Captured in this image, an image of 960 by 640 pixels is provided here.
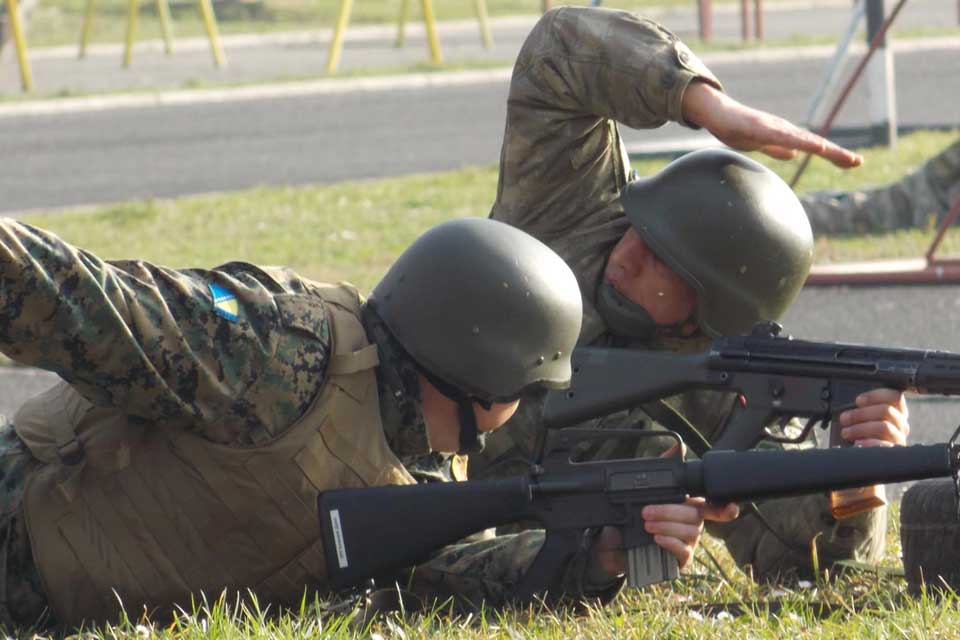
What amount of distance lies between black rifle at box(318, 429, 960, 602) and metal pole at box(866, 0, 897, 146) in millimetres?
8695

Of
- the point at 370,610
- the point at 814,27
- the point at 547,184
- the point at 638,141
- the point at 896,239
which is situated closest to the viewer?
the point at 370,610

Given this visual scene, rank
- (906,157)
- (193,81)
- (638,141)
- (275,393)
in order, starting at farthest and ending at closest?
(193,81) < (638,141) < (906,157) < (275,393)

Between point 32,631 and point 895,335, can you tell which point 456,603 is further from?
point 895,335

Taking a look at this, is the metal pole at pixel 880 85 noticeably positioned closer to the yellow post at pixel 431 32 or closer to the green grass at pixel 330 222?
the green grass at pixel 330 222

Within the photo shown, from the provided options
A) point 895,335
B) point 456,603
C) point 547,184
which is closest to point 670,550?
point 456,603

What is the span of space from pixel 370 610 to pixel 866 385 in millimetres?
1263

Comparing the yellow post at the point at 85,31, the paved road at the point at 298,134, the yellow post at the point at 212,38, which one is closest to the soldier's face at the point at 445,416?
the paved road at the point at 298,134

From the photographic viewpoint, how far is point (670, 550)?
3.78m

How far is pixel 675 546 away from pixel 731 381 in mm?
687

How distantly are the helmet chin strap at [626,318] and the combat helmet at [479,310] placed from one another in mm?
775

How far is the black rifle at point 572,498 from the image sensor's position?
3645 mm

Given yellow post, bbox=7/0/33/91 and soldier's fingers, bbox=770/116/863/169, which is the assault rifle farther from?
yellow post, bbox=7/0/33/91

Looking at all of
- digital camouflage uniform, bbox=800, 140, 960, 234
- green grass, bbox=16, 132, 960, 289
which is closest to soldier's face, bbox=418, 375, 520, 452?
green grass, bbox=16, 132, 960, 289

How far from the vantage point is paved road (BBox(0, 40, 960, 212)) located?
42.1ft
